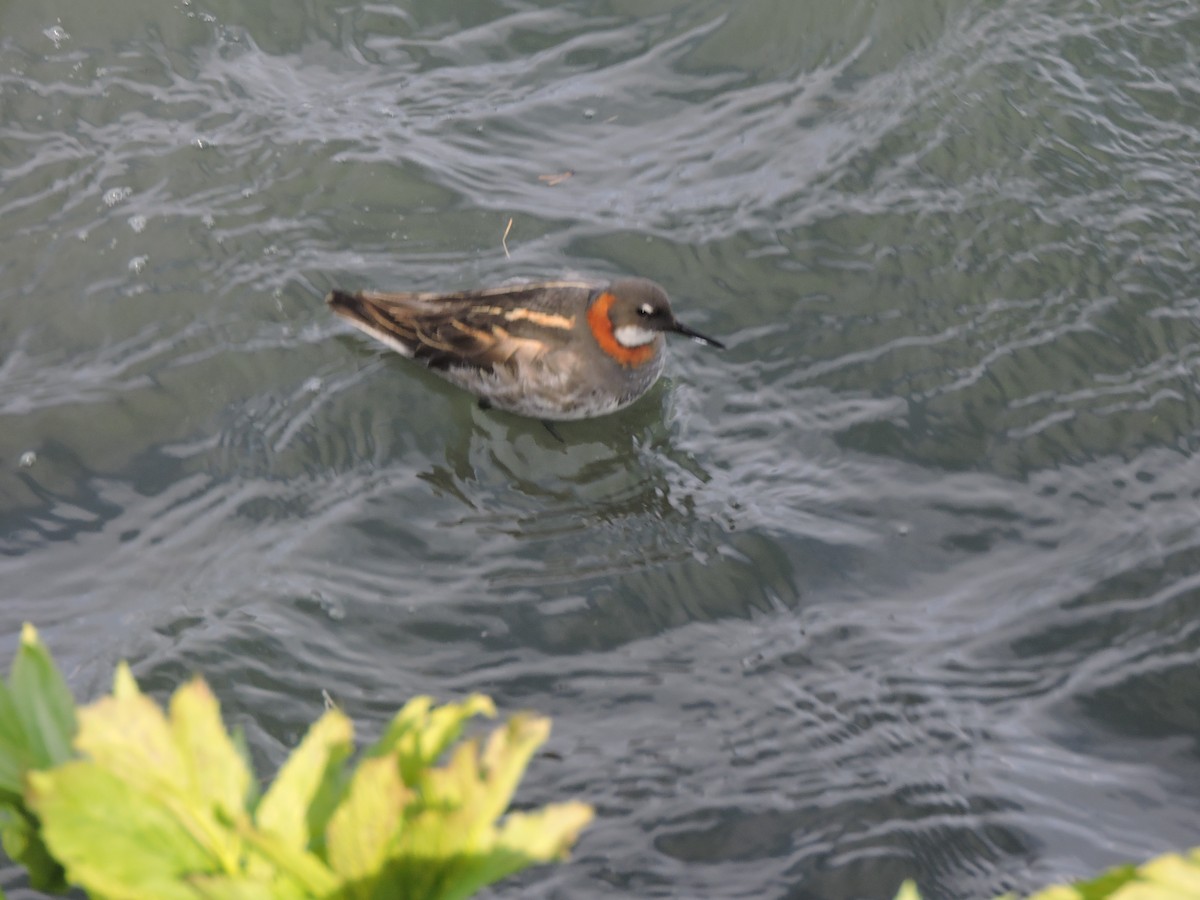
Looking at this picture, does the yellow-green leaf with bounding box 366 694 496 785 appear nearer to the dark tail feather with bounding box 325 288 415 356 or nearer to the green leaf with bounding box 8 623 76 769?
the green leaf with bounding box 8 623 76 769

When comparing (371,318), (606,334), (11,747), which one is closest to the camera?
(11,747)

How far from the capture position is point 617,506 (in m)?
6.52

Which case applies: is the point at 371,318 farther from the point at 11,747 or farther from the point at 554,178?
the point at 11,747

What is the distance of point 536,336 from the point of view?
7.28m

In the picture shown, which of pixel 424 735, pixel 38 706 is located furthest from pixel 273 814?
pixel 38 706

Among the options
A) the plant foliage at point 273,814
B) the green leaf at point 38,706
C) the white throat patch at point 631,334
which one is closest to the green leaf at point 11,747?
the green leaf at point 38,706

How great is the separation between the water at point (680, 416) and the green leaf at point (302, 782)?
287cm

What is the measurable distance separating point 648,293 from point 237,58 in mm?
3339

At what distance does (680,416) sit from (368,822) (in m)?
6.16

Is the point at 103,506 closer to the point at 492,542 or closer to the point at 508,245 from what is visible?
the point at 492,542

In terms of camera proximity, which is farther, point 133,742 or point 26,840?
point 26,840

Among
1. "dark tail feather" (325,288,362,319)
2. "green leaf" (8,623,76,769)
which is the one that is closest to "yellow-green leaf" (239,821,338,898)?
"green leaf" (8,623,76,769)

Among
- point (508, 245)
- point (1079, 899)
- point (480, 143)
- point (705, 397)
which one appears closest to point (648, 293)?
point (705, 397)

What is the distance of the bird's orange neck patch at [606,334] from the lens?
7.18 meters
